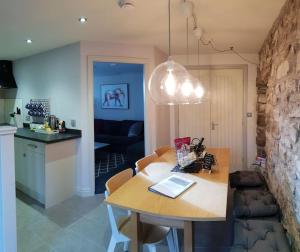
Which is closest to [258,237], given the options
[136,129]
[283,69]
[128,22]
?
[283,69]

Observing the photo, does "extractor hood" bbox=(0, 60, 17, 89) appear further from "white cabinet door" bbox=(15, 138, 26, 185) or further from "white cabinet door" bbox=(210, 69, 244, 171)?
"white cabinet door" bbox=(210, 69, 244, 171)

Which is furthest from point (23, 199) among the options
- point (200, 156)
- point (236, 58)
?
point (236, 58)

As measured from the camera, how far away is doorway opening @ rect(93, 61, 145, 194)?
5250 mm

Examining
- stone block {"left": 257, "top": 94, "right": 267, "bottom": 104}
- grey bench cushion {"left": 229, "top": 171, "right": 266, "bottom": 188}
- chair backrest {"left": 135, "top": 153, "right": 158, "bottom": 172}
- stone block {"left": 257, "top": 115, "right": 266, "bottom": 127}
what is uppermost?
stone block {"left": 257, "top": 94, "right": 267, "bottom": 104}

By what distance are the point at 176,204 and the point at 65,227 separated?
1.64 metres

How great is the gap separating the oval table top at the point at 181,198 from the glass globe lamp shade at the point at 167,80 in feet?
2.33

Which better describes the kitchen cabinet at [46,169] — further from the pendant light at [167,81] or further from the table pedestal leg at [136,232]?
the table pedestal leg at [136,232]

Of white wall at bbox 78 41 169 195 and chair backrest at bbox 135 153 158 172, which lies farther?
white wall at bbox 78 41 169 195

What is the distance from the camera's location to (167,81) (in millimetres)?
2111

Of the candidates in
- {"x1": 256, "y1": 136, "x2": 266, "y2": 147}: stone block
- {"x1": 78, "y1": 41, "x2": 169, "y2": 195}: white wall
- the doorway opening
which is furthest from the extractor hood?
{"x1": 256, "y1": 136, "x2": 266, "y2": 147}: stone block

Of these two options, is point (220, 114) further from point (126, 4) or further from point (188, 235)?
point (188, 235)

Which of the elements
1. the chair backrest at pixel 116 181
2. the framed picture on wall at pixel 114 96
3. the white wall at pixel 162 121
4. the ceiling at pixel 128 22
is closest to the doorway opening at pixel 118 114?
the framed picture on wall at pixel 114 96

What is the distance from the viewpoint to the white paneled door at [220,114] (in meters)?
4.21

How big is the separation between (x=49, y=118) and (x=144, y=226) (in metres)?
2.67
